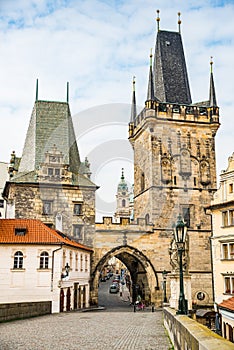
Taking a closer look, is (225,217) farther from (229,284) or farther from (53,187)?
(53,187)

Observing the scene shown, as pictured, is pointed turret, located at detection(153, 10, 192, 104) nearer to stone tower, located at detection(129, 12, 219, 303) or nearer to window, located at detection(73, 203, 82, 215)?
stone tower, located at detection(129, 12, 219, 303)

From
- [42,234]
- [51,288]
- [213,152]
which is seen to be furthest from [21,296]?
[213,152]

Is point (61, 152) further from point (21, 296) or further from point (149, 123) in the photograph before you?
point (21, 296)

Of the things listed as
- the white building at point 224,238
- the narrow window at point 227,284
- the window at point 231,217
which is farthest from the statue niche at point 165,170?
the narrow window at point 227,284

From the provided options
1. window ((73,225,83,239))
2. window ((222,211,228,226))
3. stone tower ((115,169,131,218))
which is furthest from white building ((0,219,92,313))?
stone tower ((115,169,131,218))

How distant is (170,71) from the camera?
39.7 metres

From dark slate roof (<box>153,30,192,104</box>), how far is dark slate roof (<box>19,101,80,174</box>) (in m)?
7.97

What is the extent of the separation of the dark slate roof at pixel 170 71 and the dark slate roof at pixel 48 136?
7973 mm

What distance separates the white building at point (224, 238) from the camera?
82.2 ft

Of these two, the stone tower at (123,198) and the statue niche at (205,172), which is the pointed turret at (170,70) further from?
the stone tower at (123,198)

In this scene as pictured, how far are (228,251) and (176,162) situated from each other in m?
12.5

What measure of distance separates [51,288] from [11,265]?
2.34 meters

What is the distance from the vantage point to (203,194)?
3644 centimetres

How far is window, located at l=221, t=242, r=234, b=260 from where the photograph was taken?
25.1 meters
